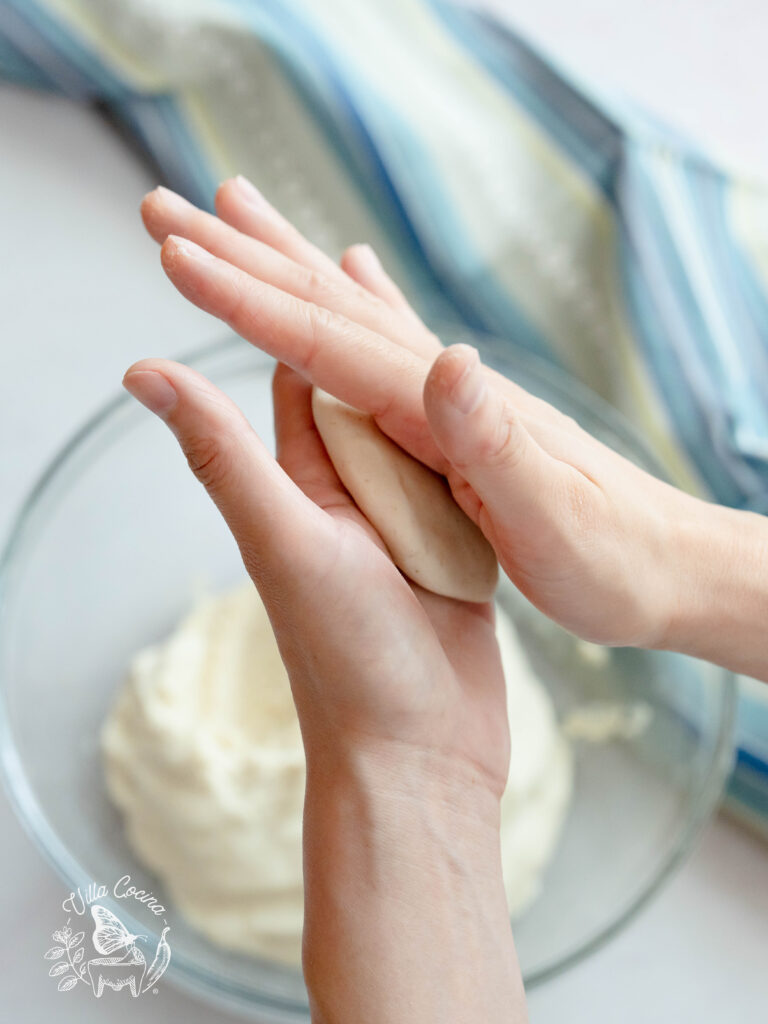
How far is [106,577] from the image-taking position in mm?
804

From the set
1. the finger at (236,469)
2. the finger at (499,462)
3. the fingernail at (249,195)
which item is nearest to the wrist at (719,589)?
the finger at (499,462)

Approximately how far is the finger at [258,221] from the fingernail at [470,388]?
225 millimetres

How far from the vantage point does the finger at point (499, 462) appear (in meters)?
0.38

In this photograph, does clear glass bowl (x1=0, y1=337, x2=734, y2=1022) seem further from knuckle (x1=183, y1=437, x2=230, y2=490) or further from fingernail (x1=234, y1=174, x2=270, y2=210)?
knuckle (x1=183, y1=437, x2=230, y2=490)

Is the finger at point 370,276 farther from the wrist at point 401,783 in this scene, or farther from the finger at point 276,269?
the wrist at point 401,783

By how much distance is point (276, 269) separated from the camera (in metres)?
0.54

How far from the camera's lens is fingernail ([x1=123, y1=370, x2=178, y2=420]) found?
0.40 meters

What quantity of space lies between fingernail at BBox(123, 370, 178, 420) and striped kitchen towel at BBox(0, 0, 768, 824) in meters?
0.55

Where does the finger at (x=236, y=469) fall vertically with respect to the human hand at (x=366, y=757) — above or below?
above

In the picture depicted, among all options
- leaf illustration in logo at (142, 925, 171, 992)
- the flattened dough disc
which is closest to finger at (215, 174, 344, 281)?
the flattened dough disc

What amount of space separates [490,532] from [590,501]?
0.06 metres

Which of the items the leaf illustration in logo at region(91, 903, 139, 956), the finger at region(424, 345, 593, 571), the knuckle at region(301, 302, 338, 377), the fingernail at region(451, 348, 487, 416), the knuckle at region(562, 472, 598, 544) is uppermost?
the knuckle at region(301, 302, 338, 377)

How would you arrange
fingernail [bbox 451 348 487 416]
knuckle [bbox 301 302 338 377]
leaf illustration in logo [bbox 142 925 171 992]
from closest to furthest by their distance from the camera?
fingernail [bbox 451 348 487 416]
knuckle [bbox 301 302 338 377]
leaf illustration in logo [bbox 142 925 171 992]

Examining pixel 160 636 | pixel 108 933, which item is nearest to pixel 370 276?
pixel 160 636
